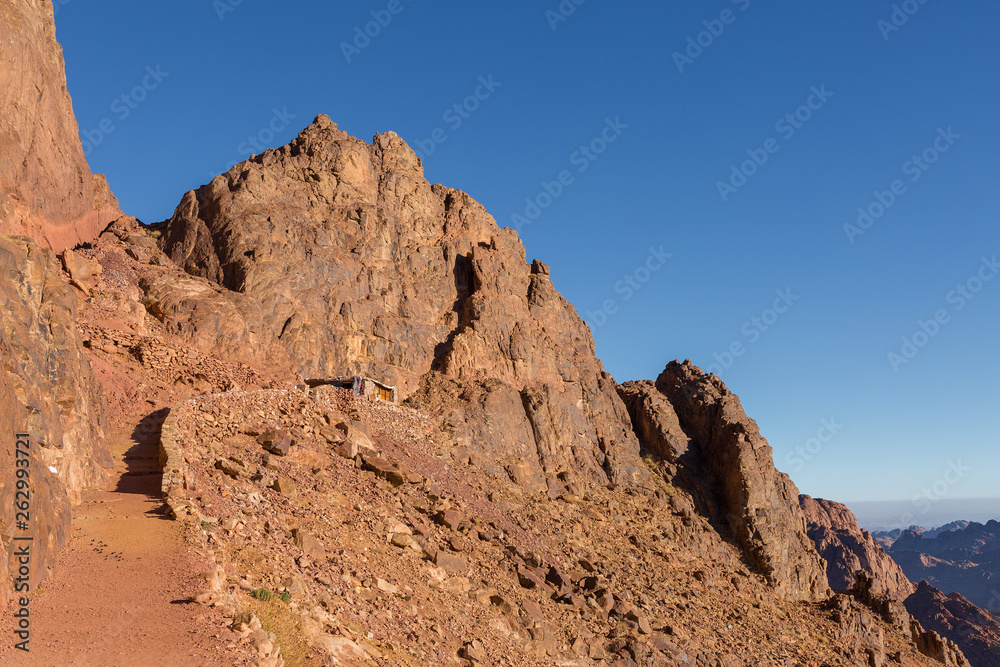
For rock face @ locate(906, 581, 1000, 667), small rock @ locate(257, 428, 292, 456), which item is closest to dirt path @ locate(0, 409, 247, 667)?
small rock @ locate(257, 428, 292, 456)

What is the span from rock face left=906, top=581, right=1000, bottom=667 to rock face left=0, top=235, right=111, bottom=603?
9425 centimetres

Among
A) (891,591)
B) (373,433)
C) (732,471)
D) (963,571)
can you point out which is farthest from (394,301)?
(963,571)

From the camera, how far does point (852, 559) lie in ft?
346

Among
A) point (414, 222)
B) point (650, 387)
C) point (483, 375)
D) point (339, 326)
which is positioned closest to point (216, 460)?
point (339, 326)

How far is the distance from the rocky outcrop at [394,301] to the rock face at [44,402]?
13.6 meters

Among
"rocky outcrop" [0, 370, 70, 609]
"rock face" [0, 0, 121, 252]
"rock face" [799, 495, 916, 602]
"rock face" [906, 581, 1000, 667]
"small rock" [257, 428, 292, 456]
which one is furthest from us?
"rock face" [799, 495, 916, 602]

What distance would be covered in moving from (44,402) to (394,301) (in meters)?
26.4

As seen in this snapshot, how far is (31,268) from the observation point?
61.5ft

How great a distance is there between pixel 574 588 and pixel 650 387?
2592 centimetres

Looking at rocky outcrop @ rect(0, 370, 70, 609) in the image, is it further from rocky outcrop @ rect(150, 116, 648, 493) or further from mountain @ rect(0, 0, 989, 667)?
rocky outcrop @ rect(150, 116, 648, 493)

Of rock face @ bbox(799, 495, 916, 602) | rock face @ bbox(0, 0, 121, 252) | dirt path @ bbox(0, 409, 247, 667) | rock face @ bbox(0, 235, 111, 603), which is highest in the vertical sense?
rock face @ bbox(0, 0, 121, 252)

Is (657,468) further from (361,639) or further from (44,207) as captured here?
(44,207)

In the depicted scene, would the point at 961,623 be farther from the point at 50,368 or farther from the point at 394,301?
the point at 50,368

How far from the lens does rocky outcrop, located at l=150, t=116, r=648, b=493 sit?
123 feet
